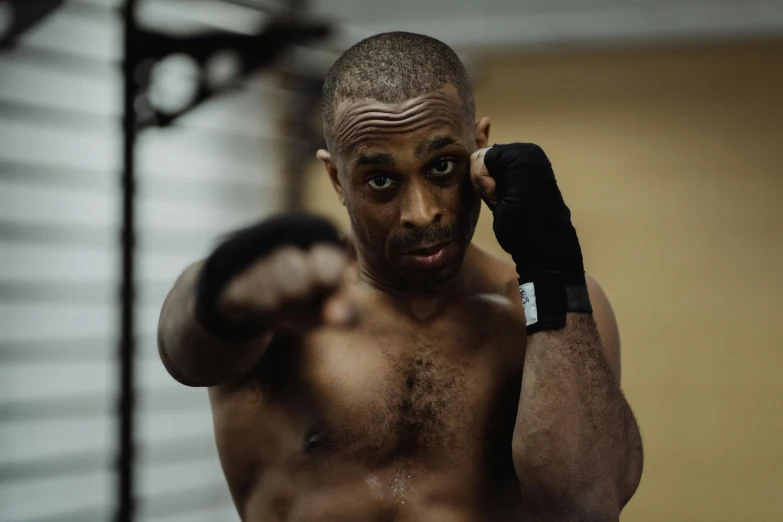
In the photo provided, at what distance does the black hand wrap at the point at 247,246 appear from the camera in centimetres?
84

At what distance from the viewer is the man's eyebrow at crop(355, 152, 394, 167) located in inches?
46.0

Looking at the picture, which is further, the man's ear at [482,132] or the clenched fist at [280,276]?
the man's ear at [482,132]

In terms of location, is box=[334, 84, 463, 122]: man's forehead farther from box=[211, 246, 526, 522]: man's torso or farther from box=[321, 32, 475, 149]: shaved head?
box=[211, 246, 526, 522]: man's torso

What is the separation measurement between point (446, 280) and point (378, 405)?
0.77 feet

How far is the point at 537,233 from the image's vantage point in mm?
1167

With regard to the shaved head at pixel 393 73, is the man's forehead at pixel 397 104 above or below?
below

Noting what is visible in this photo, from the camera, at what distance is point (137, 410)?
9.14 ft

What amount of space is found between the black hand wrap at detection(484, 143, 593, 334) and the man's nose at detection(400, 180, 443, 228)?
0.32 ft

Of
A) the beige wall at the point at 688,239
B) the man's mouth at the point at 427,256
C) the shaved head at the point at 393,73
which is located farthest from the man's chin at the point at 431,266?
the beige wall at the point at 688,239

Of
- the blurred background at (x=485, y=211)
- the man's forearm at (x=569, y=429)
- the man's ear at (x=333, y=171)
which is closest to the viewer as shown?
the man's forearm at (x=569, y=429)

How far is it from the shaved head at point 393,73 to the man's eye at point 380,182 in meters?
0.12

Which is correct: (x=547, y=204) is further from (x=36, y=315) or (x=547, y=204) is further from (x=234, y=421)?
(x=36, y=315)

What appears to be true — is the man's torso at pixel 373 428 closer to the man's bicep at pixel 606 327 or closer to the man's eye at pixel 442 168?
the man's bicep at pixel 606 327

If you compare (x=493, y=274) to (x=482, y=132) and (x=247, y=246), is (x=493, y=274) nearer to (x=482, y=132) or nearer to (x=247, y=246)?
(x=482, y=132)
